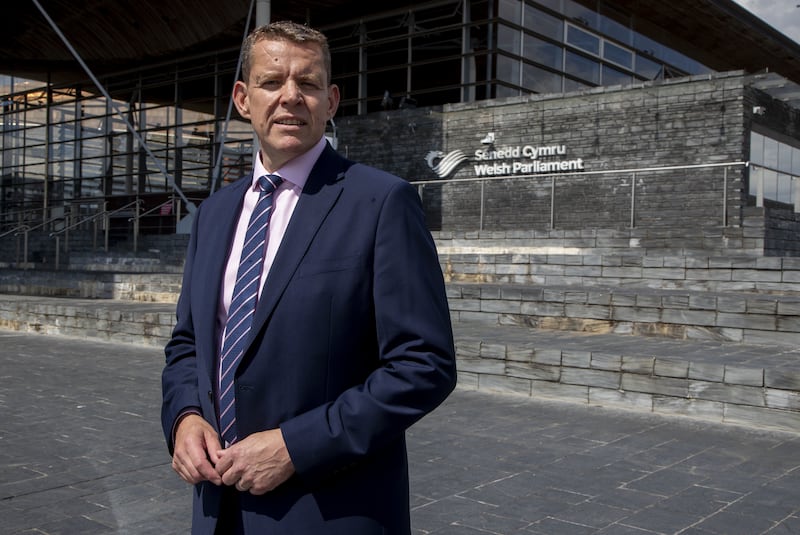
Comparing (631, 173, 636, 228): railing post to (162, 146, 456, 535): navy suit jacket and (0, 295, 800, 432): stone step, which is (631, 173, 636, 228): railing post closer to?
(0, 295, 800, 432): stone step

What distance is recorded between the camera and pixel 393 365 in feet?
5.42

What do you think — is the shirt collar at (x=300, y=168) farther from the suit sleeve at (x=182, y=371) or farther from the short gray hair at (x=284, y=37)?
the suit sleeve at (x=182, y=371)

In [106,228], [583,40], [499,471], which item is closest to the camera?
[499,471]

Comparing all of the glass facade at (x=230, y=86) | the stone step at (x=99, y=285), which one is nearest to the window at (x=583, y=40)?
the glass facade at (x=230, y=86)

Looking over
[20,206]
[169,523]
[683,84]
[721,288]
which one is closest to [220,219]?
[169,523]

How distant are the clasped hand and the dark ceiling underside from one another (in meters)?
22.8

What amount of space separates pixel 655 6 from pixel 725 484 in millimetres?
21830

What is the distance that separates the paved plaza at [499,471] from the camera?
149 inches

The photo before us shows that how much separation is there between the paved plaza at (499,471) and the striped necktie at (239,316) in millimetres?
2130

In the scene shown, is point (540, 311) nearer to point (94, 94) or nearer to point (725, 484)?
point (725, 484)

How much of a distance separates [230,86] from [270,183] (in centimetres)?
2701

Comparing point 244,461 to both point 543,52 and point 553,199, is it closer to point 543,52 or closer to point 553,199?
point 553,199

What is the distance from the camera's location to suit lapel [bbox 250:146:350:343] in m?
1.70

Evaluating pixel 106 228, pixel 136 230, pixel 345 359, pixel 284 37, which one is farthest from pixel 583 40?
pixel 345 359
